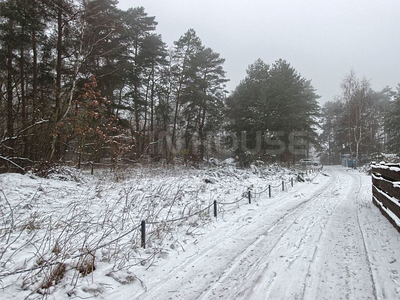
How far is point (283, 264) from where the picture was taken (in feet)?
13.0

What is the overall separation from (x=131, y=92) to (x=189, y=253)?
19.4 metres

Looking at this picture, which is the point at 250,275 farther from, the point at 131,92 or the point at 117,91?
the point at 117,91

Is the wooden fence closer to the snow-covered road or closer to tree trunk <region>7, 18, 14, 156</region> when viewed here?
the snow-covered road

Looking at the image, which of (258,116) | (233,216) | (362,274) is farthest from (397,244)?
(258,116)

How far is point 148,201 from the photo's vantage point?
25.4ft

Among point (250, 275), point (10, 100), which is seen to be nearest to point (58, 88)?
point (10, 100)

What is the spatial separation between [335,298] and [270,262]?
47.7 inches

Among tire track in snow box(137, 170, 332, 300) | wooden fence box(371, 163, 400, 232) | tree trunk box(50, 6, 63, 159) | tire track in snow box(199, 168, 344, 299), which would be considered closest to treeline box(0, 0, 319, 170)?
tree trunk box(50, 6, 63, 159)

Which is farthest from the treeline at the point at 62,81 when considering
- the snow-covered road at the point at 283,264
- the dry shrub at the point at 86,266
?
the snow-covered road at the point at 283,264

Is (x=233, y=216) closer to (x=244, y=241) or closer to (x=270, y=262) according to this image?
(x=244, y=241)

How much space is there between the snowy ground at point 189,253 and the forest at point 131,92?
4513 mm

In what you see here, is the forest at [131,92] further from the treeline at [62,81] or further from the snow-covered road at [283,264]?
the snow-covered road at [283,264]

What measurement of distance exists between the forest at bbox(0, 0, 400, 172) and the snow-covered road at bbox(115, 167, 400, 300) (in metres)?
8.15

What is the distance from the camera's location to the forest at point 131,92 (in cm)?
1076
